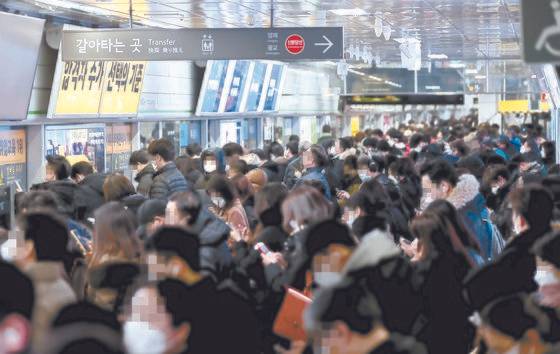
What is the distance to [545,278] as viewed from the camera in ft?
16.6

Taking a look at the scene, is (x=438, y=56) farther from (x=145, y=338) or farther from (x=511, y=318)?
(x=145, y=338)

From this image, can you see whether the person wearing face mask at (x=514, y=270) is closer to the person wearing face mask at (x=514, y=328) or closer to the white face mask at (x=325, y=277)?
the person wearing face mask at (x=514, y=328)

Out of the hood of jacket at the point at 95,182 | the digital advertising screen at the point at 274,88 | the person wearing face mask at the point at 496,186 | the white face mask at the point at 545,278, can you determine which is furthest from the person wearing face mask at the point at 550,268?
the digital advertising screen at the point at 274,88

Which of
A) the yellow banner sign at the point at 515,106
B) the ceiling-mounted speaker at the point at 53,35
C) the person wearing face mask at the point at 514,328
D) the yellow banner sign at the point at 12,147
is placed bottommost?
the person wearing face mask at the point at 514,328

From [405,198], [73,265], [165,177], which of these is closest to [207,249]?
[73,265]

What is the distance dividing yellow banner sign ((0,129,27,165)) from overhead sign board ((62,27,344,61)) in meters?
1.36

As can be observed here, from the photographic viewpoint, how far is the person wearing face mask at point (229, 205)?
7539mm

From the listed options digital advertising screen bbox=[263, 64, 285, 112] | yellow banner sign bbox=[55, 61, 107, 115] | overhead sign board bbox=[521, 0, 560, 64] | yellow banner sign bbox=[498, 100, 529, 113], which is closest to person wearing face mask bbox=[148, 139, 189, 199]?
yellow banner sign bbox=[55, 61, 107, 115]

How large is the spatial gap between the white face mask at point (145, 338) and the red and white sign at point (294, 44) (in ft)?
25.5

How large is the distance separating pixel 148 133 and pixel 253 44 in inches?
195

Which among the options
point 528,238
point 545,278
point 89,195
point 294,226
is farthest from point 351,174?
point 545,278

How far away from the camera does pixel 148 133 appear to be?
16.3 metres

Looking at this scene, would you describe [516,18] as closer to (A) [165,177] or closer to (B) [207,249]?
(A) [165,177]

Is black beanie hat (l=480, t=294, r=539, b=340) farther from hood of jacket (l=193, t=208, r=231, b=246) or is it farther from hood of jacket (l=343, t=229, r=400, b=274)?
hood of jacket (l=193, t=208, r=231, b=246)
